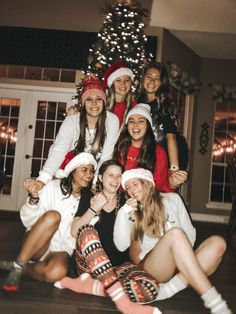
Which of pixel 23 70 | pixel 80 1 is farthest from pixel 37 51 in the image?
pixel 80 1

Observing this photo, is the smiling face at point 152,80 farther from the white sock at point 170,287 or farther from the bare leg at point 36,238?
the white sock at point 170,287

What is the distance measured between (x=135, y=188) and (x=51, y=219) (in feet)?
1.75

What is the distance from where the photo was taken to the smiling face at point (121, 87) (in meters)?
3.45

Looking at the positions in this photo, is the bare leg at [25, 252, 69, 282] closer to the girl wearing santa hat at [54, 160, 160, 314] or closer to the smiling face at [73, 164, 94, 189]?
the girl wearing santa hat at [54, 160, 160, 314]

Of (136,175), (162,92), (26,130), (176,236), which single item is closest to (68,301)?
(176,236)

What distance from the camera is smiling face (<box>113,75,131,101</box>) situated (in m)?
3.45

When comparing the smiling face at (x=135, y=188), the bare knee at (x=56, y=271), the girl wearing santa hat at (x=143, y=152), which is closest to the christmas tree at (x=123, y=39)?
the girl wearing santa hat at (x=143, y=152)

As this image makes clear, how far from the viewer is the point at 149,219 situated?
2326mm

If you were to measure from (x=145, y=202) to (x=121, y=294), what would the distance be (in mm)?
556

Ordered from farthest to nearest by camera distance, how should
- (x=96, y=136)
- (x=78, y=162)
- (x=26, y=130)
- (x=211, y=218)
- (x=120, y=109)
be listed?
1. (x=211, y=218)
2. (x=26, y=130)
3. (x=120, y=109)
4. (x=96, y=136)
5. (x=78, y=162)

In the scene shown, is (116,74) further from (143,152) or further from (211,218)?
(211,218)

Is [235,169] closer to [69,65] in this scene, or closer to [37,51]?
[69,65]

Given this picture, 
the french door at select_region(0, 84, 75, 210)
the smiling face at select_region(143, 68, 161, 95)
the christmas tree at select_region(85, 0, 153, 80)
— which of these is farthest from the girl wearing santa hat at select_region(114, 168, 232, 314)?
the french door at select_region(0, 84, 75, 210)

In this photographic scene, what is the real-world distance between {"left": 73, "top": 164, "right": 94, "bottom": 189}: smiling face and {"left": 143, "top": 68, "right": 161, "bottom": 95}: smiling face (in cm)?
104
